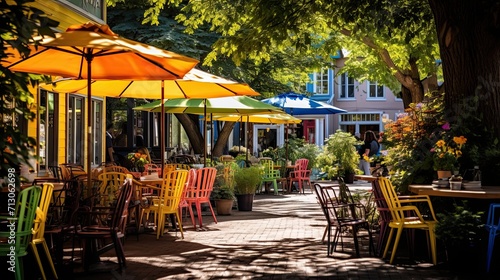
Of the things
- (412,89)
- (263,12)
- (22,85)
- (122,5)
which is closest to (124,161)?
(122,5)

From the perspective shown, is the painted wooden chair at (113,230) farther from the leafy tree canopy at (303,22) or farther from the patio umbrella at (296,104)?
the patio umbrella at (296,104)

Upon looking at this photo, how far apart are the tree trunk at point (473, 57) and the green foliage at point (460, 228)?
209 cm

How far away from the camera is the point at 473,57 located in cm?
1098

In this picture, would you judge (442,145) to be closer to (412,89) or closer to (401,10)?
(401,10)

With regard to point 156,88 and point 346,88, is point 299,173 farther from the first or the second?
point 346,88

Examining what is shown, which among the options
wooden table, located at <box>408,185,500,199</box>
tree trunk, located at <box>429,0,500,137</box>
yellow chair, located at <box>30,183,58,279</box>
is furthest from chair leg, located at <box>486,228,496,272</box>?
yellow chair, located at <box>30,183,58,279</box>

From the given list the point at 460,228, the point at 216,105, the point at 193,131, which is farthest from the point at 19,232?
the point at 193,131

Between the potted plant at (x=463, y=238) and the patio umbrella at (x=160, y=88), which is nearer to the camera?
the potted plant at (x=463, y=238)

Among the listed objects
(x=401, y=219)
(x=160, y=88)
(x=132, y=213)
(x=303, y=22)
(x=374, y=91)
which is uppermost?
(x=374, y=91)

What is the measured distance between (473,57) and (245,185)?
6.86 metres

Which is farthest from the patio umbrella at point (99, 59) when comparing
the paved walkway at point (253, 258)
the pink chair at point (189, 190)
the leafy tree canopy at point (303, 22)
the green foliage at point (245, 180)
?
the green foliage at point (245, 180)

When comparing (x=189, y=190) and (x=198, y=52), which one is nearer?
(x=189, y=190)

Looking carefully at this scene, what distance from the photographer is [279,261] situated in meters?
9.51

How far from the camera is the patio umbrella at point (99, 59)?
8531mm
